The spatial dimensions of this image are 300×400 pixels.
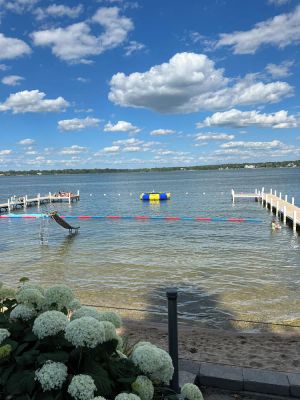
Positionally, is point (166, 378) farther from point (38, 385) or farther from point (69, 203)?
point (69, 203)

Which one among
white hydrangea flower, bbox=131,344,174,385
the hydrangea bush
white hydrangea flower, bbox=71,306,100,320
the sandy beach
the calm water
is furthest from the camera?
the calm water

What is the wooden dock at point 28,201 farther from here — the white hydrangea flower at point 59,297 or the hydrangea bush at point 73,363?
the hydrangea bush at point 73,363

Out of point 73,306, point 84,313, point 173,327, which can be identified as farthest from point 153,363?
point 173,327

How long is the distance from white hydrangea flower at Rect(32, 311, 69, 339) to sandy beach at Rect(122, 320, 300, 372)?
13.1 feet

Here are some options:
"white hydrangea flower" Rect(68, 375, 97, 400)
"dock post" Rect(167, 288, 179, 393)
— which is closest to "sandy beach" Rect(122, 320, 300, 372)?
"dock post" Rect(167, 288, 179, 393)

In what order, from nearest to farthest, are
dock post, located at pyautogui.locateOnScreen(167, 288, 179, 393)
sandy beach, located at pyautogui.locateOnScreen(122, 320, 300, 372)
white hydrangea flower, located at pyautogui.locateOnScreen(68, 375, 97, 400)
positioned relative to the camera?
white hydrangea flower, located at pyautogui.locateOnScreen(68, 375, 97, 400) < dock post, located at pyautogui.locateOnScreen(167, 288, 179, 393) < sandy beach, located at pyautogui.locateOnScreen(122, 320, 300, 372)

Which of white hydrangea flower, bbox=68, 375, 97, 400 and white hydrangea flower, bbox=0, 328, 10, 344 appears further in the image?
white hydrangea flower, bbox=0, 328, 10, 344

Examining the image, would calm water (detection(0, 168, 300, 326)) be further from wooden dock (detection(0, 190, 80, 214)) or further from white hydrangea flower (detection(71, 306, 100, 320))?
wooden dock (detection(0, 190, 80, 214))

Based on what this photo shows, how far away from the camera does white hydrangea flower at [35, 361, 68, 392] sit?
8.80ft

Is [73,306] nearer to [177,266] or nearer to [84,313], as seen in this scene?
[84,313]

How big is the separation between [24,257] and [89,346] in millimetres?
19590

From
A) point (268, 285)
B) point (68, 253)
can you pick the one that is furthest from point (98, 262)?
point (268, 285)

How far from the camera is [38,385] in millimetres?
2807

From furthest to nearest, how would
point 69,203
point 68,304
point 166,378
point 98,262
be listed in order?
point 69,203 → point 98,262 → point 68,304 → point 166,378
